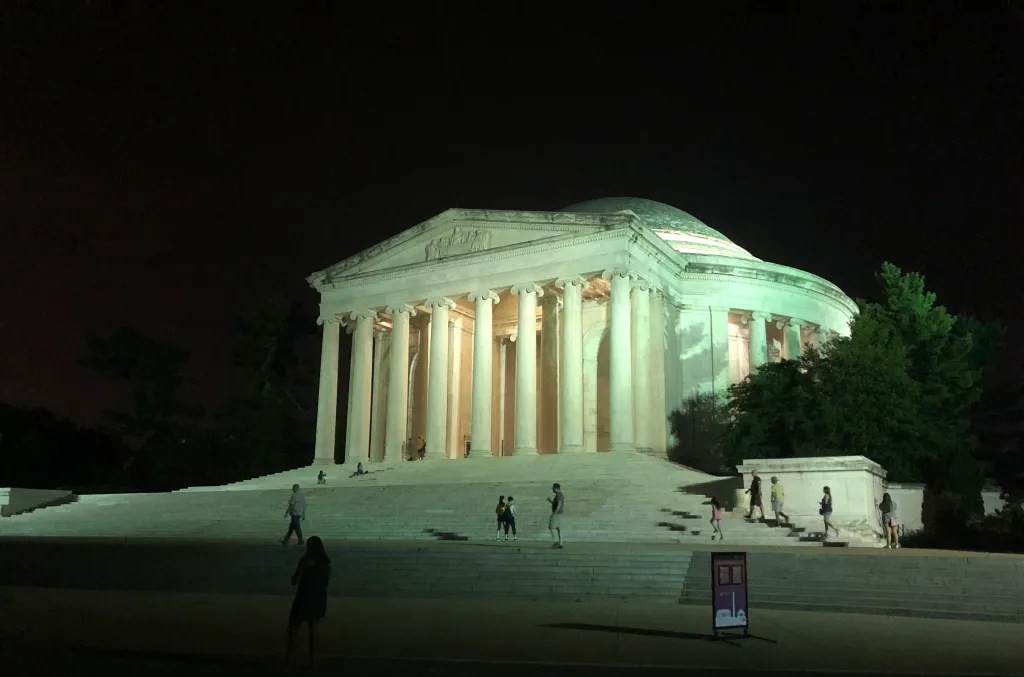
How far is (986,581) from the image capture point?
15.8m

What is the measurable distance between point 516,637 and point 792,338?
39820mm

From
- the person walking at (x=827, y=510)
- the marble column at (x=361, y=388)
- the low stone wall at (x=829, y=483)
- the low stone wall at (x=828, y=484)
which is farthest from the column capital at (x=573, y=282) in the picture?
the person walking at (x=827, y=510)

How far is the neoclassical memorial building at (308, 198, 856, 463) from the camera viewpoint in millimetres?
39344

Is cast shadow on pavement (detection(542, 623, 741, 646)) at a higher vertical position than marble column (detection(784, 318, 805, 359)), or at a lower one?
lower

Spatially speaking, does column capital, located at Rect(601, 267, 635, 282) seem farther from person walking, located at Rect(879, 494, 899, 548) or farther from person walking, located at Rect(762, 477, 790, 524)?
person walking, located at Rect(879, 494, 899, 548)

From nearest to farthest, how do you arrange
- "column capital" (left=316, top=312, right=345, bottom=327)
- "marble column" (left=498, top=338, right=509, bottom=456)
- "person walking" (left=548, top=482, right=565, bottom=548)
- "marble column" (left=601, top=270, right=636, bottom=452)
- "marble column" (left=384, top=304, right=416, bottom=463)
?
"person walking" (left=548, top=482, right=565, bottom=548) → "marble column" (left=601, top=270, right=636, bottom=452) → "marble column" (left=384, top=304, right=416, bottom=463) → "column capital" (left=316, top=312, right=345, bottom=327) → "marble column" (left=498, top=338, right=509, bottom=456)

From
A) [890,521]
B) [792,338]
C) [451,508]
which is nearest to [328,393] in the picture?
[451,508]

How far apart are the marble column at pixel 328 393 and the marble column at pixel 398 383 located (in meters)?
3.36

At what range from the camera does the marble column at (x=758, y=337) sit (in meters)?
46.8

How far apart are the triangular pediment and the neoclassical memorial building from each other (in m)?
0.07

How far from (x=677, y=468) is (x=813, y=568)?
17258 millimetres

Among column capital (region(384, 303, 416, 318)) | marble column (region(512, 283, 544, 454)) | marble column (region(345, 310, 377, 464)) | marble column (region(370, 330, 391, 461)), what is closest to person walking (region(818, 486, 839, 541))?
marble column (region(512, 283, 544, 454))

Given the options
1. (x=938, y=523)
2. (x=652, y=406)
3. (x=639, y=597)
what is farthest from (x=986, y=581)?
(x=652, y=406)

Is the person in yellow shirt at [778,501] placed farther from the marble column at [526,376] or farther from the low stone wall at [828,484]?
the marble column at [526,376]
